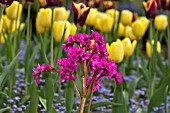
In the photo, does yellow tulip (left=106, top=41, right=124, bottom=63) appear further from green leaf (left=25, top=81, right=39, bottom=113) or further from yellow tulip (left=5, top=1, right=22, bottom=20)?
yellow tulip (left=5, top=1, right=22, bottom=20)

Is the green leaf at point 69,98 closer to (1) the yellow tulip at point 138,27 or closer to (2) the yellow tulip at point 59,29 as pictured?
(2) the yellow tulip at point 59,29

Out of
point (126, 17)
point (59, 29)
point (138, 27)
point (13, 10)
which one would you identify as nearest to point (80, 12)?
point (59, 29)

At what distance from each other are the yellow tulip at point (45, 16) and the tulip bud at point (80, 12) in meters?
0.87

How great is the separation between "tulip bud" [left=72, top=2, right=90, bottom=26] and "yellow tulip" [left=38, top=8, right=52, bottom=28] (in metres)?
0.87

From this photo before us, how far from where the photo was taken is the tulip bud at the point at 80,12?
2879mm

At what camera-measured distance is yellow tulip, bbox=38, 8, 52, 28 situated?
3764 mm

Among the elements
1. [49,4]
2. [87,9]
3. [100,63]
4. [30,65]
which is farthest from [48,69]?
[30,65]

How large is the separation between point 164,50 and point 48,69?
5274 millimetres

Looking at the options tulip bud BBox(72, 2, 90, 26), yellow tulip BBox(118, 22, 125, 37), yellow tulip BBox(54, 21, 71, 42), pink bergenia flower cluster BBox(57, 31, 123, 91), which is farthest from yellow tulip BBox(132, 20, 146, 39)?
pink bergenia flower cluster BBox(57, 31, 123, 91)

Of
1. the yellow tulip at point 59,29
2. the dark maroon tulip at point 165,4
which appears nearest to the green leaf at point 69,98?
the yellow tulip at point 59,29

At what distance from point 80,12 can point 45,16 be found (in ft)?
3.06

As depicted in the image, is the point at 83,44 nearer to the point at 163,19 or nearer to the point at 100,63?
the point at 100,63

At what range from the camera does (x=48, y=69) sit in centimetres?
223

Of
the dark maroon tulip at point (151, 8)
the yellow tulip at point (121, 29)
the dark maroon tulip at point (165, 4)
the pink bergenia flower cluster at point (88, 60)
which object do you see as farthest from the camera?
the yellow tulip at point (121, 29)
